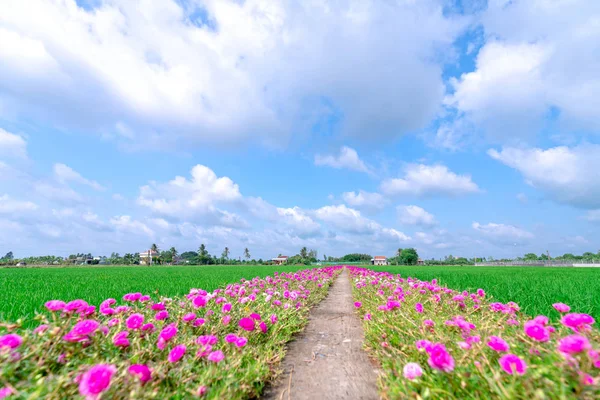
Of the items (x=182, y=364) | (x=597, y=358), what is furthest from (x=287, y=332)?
(x=597, y=358)

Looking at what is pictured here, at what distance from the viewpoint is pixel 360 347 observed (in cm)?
404

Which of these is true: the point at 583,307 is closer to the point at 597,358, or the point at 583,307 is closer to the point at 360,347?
the point at 360,347

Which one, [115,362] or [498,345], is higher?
[498,345]

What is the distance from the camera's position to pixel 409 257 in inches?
4070

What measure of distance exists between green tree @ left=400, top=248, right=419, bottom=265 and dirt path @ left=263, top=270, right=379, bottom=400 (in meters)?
107

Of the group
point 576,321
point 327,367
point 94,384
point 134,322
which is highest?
point 576,321

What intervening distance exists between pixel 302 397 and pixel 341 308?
494 centimetres

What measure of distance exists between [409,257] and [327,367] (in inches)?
4299

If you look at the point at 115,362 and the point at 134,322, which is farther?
the point at 134,322

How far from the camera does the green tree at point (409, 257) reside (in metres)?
103

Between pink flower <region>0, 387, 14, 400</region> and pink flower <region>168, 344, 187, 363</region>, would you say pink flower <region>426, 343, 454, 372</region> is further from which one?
pink flower <region>0, 387, 14, 400</region>

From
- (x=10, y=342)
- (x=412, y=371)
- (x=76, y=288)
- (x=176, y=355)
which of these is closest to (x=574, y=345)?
(x=412, y=371)

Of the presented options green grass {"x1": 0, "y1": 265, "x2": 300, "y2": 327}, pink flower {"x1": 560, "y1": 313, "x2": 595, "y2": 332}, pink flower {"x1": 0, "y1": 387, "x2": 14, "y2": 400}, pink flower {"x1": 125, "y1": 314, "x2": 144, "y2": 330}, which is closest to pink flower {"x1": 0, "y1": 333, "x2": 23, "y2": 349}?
pink flower {"x1": 0, "y1": 387, "x2": 14, "y2": 400}

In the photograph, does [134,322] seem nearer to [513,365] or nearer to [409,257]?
[513,365]
